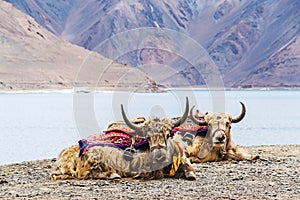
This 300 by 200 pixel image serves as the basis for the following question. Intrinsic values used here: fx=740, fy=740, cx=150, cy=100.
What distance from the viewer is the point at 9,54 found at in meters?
148

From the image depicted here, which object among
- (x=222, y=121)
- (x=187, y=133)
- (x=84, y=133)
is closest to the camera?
(x=222, y=121)

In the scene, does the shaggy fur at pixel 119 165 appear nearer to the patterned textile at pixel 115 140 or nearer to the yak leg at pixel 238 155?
the patterned textile at pixel 115 140

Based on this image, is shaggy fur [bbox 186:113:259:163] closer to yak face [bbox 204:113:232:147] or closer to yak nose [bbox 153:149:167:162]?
yak face [bbox 204:113:232:147]

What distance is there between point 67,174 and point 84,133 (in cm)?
1254

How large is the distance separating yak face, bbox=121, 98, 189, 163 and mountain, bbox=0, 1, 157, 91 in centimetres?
11047

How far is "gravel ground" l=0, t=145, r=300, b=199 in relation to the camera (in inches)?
390

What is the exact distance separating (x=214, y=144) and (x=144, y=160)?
2954mm

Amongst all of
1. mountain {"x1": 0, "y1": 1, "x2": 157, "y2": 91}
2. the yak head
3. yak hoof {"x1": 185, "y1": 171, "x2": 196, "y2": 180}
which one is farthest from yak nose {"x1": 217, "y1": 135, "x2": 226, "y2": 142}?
mountain {"x1": 0, "y1": 1, "x2": 157, "y2": 91}

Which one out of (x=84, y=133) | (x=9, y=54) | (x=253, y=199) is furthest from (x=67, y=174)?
(x=9, y=54)

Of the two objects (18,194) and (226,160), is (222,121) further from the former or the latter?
(18,194)

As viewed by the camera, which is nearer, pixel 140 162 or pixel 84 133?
pixel 140 162

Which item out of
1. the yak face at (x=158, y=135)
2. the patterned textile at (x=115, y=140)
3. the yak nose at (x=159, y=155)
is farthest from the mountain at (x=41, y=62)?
the yak nose at (x=159, y=155)

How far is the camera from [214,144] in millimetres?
13672

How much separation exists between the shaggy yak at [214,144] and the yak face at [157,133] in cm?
245
